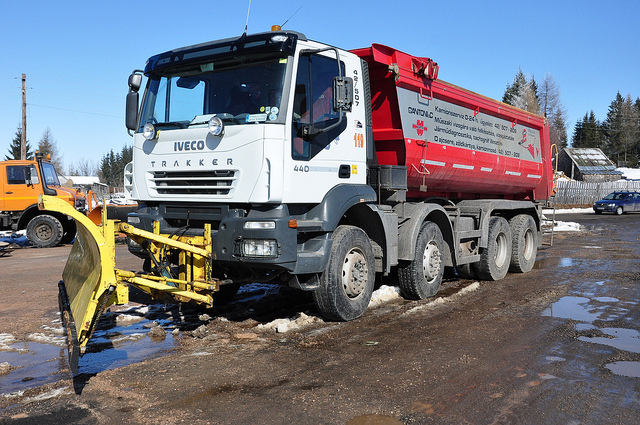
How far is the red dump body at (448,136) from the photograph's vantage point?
303 inches

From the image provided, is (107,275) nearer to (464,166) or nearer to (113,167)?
(464,166)

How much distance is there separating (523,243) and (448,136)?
12.4 feet

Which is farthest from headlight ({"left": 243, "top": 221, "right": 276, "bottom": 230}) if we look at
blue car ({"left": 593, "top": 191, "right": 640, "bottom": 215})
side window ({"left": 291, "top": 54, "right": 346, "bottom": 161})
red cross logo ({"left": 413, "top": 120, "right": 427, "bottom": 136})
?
blue car ({"left": 593, "top": 191, "right": 640, "bottom": 215})

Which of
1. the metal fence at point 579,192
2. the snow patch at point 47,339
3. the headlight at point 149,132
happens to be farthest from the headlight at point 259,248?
the metal fence at point 579,192

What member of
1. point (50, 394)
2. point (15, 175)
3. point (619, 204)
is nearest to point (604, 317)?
point (50, 394)

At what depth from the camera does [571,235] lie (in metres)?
20.1

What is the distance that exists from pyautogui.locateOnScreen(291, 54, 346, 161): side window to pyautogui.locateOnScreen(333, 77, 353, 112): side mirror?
8.7 inches

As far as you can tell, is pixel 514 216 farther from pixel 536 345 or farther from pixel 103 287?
pixel 103 287

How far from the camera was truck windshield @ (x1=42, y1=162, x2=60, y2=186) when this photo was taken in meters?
17.2

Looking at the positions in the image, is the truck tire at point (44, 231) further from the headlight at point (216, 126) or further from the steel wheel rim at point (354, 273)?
the steel wheel rim at point (354, 273)

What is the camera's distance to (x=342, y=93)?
20.3ft

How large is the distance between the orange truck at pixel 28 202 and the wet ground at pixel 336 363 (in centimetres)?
899

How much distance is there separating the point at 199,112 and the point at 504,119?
6.78 m

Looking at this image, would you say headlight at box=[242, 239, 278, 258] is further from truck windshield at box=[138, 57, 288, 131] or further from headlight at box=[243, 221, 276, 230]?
truck windshield at box=[138, 57, 288, 131]
